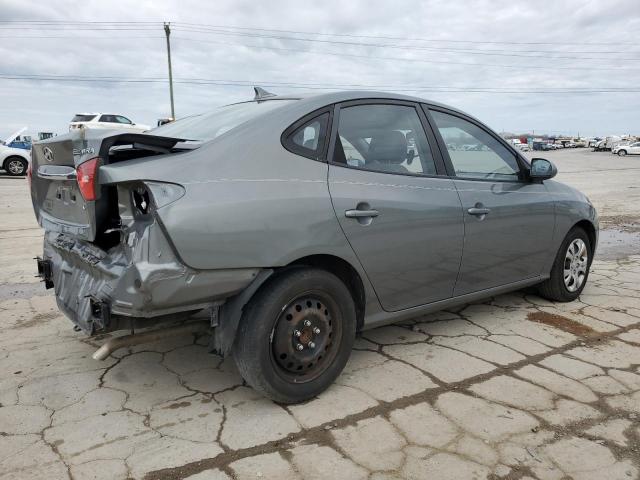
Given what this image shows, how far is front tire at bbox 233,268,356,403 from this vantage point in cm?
260

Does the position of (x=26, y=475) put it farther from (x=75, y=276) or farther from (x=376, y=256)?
(x=376, y=256)

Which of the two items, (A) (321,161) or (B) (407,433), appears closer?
(B) (407,433)

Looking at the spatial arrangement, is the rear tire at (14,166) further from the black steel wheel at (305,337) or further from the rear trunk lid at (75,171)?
the black steel wheel at (305,337)

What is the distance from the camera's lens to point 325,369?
2.93 metres

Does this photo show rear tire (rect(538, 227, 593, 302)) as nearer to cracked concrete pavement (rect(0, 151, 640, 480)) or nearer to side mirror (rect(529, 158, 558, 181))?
cracked concrete pavement (rect(0, 151, 640, 480))

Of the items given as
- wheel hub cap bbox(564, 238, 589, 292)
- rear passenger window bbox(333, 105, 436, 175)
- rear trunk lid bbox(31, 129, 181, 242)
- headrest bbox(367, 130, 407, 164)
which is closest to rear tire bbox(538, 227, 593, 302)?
wheel hub cap bbox(564, 238, 589, 292)

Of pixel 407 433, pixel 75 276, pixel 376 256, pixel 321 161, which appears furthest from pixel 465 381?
pixel 75 276

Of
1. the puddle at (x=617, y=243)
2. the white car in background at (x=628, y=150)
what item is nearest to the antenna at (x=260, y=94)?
the puddle at (x=617, y=243)

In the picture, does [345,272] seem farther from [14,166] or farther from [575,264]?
[14,166]

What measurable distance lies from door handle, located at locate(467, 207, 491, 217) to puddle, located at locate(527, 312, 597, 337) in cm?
118

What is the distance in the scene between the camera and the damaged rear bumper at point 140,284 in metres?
2.34

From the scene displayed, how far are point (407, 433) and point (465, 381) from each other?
0.72 m

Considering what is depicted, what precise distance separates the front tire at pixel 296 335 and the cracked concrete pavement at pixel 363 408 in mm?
158

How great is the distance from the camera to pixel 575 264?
464 cm
